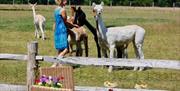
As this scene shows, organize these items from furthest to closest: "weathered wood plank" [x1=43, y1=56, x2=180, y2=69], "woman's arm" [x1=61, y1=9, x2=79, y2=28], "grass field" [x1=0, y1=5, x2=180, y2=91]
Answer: "grass field" [x1=0, y1=5, x2=180, y2=91] → "woman's arm" [x1=61, y1=9, x2=79, y2=28] → "weathered wood plank" [x1=43, y1=56, x2=180, y2=69]

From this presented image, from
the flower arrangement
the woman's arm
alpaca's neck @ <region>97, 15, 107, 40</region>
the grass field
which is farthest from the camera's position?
alpaca's neck @ <region>97, 15, 107, 40</region>

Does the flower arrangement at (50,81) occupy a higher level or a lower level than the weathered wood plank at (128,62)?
lower

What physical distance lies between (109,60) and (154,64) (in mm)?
808

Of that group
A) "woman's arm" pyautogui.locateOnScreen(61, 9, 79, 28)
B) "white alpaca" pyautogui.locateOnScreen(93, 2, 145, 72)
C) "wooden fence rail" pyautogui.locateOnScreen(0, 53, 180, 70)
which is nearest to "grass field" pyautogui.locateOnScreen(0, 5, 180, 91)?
"white alpaca" pyautogui.locateOnScreen(93, 2, 145, 72)

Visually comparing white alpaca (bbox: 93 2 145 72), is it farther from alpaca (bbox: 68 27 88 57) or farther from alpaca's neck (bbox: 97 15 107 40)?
alpaca (bbox: 68 27 88 57)

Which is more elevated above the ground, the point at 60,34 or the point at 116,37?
the point at 60,34

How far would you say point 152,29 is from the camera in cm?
3241

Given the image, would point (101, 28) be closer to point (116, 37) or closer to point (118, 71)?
point (116, 37)

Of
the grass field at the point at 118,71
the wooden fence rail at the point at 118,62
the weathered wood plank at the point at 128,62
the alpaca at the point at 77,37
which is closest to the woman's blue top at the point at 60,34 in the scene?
the grass field at the point at 118,71

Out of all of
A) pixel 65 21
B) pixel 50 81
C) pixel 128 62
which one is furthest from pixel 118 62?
pixel 65 21

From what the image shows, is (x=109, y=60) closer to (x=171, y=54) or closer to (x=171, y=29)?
(x=171, y=54)

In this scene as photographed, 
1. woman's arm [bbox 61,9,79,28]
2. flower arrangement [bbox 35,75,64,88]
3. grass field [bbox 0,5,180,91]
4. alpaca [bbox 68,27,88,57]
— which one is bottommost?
grass field [bbox 0,5,180,91]

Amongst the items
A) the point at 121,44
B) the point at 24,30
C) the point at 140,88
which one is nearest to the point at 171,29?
the point at 24,30

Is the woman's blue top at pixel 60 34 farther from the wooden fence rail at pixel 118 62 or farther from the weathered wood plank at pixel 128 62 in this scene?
the weathered wood plank at pixel 128 62
